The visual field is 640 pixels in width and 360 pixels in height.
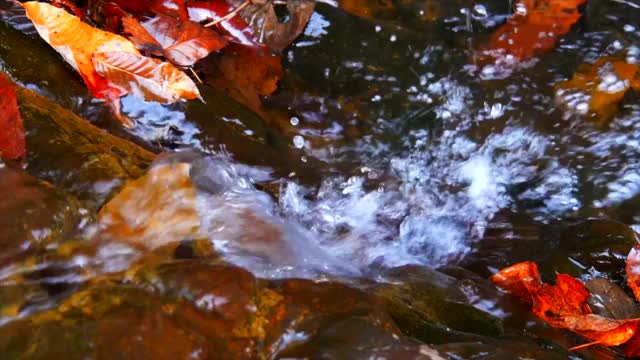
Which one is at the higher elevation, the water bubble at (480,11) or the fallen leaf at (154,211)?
the water bubble at (480,11)

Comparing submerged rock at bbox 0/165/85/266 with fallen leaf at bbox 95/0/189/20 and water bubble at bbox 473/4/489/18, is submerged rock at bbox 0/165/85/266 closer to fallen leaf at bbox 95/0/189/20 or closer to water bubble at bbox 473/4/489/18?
fallen leaf at bbox 95/0/189/20

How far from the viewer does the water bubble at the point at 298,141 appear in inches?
106

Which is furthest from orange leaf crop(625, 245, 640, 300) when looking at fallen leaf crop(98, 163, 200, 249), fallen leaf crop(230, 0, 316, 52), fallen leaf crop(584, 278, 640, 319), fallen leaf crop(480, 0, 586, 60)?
fallen leaf crop(230, 0, 316, 52)

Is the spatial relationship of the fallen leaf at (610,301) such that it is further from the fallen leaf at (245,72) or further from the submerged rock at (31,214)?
the submerged rock at (31,214)

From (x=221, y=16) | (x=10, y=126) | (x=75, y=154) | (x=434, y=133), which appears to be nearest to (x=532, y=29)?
(x=434, y=133)

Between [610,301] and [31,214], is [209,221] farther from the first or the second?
[610,301]

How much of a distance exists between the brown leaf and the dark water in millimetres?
79

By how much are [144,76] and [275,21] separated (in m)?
0.89

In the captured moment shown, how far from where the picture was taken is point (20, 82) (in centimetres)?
218

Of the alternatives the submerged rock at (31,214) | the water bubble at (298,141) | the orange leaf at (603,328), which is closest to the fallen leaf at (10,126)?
the submerged rock at (31,214)

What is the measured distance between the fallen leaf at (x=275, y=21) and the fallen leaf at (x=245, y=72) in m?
0.08

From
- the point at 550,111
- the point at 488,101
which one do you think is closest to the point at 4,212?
the point at 488,101

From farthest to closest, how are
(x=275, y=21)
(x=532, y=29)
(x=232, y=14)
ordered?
1. (x=532, y=29)
2. (x=275, y=21)
3. (x=232, y=14)

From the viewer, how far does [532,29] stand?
10.2ft
